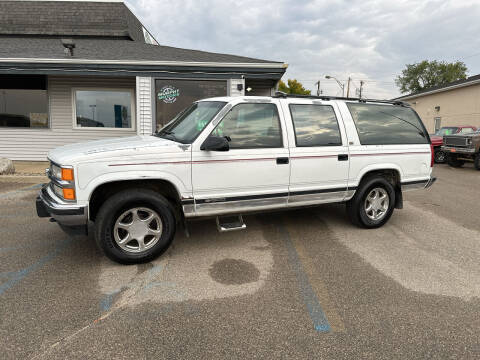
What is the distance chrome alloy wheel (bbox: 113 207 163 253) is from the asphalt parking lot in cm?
26

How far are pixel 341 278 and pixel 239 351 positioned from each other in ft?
Result: 5.23

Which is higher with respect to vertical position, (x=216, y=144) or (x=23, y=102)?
(x=23, y=102)

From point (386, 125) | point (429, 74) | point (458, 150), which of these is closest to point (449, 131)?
point (458, 150)

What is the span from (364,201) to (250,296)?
2.71 meters

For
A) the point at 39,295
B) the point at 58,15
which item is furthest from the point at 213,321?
the point at 58,15

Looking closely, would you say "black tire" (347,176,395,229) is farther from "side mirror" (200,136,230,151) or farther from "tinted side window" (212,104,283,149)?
"side mirror" (200,136,230,151)

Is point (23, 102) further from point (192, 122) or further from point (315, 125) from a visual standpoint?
point (315, 125)

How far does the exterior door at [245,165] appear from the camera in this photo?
3.88 m

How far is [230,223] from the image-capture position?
13.9 feet

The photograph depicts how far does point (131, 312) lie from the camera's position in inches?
112

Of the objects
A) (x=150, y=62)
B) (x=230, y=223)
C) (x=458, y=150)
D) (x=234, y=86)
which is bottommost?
(x=230, y=223)

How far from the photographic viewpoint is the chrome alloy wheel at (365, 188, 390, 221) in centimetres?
508

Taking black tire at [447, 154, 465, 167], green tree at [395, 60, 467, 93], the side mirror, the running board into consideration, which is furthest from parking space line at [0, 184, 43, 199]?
green tree at [395, 60, 467, 93]

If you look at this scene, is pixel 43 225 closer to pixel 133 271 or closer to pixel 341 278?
pixel 133 271
